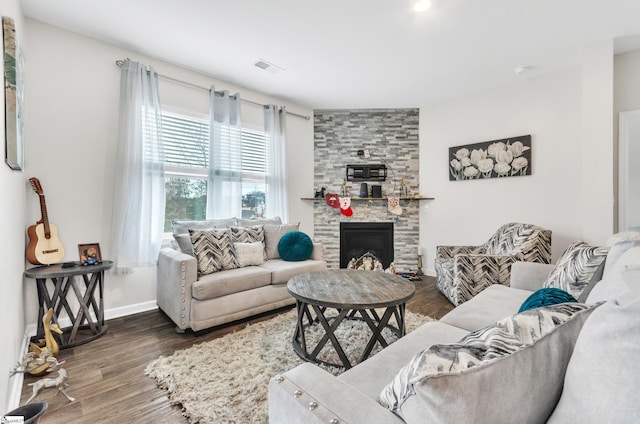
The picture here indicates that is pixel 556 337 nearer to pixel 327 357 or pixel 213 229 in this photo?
pixel 327 357

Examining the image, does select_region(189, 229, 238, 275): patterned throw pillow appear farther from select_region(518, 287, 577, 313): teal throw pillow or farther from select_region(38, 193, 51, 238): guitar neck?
select_region(518, 287, 577, 313): teal throw pillow

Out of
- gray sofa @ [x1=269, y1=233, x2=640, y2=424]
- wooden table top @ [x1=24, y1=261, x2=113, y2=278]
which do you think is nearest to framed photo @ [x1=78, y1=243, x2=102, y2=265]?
wooden table top @ [x1=24, y1=261, x2=113, y2=278]

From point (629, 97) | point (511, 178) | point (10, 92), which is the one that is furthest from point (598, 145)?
point (10, 92)

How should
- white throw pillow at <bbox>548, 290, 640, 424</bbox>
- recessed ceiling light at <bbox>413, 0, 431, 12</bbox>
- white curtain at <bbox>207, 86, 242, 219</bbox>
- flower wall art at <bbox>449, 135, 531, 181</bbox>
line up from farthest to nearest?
flower wall art at <bbox>449, 135, 531, 181</bbox>
white curtain at <bbox>207, 86, 242, 219</bbox>
recessed ceiling light at <bbox>413, 0, 431, 12</bbox>
white throw pillow at <bbox>548, 290, 640, 424</bbox>

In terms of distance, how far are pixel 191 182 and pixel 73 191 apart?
109cm

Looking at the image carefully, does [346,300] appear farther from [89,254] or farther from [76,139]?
[76,139]

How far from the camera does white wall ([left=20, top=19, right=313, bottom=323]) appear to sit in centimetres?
243

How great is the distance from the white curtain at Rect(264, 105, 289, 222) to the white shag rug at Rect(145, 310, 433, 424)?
1.90m

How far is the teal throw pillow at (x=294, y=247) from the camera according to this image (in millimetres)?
3189

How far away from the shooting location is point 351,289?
200 centimetres

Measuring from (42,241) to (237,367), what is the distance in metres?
1.87

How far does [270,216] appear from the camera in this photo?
411cm

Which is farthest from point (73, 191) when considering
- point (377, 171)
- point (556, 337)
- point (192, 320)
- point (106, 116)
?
point (377, 171)

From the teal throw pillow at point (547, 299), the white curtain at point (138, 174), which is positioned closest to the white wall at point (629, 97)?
the teal throw pillow at point (547, 299)
